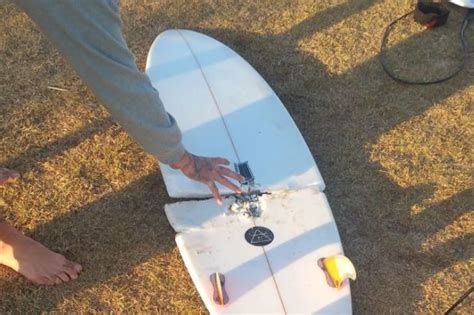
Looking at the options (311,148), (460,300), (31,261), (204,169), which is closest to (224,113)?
(311,148)

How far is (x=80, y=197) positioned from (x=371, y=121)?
117cm

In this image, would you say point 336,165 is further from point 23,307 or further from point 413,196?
point 23,307

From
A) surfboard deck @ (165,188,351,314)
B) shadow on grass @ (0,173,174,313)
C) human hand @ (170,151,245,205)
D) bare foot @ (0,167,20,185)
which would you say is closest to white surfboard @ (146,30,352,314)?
surfboard deck @ (165,188,351,314)

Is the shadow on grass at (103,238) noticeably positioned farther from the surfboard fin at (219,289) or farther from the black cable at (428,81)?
the black cable at (428,81)

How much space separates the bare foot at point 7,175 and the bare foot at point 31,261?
230mm

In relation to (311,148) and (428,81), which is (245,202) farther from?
(428,81)

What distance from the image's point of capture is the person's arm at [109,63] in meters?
0.97

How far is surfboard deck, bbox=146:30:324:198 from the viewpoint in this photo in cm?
192

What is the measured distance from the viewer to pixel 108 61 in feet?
3.41

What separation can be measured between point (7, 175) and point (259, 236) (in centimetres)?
91

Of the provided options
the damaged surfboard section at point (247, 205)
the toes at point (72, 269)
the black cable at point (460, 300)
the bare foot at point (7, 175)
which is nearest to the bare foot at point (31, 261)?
the toes at point (72, 269)

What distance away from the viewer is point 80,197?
1938 mm

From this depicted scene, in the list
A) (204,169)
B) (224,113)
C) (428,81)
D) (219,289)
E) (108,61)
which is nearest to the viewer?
(108,61)

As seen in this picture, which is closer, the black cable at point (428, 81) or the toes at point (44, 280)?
the toes at point (44, 280)
